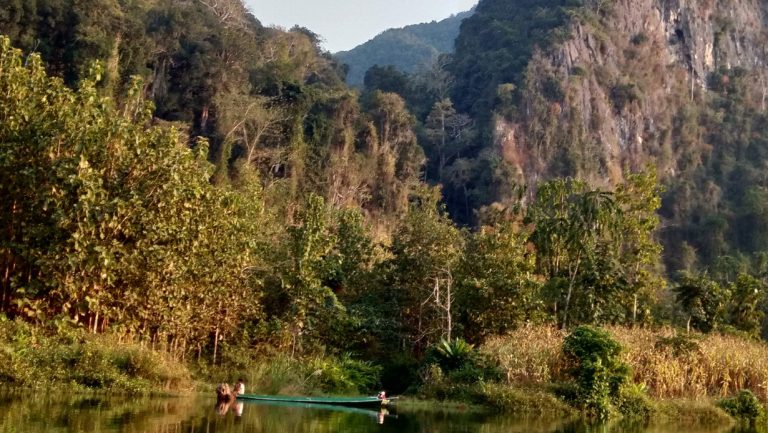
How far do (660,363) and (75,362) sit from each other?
13278 mm

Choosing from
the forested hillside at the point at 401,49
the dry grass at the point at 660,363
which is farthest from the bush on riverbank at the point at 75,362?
the forested hillside at the point at 401,49

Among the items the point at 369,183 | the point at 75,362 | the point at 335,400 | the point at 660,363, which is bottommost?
the point at 335,400

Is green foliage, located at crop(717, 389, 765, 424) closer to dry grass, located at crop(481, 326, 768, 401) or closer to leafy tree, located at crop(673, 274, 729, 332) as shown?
dry grass, located at crop(481, 326, 768, 401)

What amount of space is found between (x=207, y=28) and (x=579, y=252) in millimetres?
25831

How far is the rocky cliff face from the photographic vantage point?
58469 mm

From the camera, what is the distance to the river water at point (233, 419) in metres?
11.4

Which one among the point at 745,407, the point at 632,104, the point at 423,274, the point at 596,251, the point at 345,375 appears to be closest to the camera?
the point at 745,407

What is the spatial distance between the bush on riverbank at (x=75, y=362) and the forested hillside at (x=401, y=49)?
8235cm

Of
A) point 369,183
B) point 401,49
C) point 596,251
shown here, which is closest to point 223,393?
point 596,251

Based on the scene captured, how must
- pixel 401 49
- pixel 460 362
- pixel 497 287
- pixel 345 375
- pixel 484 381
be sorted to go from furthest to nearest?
pixel 401 49, pixel 497 287, pixel 345 375, pixel 460 362, pixel 484 381

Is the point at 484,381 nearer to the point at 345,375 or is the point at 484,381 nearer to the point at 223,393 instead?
the point at 345,375

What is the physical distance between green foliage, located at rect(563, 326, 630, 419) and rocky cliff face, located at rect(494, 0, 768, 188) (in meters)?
37.5

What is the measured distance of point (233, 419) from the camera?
13.6 meters

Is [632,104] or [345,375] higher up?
[632,104]
